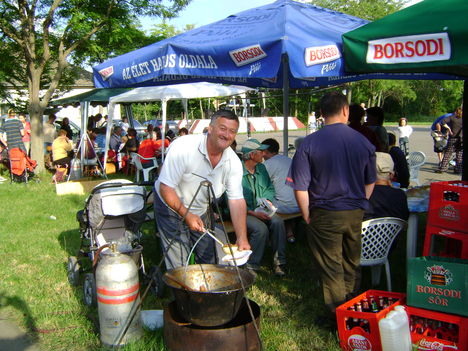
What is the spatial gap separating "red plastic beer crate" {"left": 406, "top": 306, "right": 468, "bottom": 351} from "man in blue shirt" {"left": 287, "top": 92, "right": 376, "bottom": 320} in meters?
0.65

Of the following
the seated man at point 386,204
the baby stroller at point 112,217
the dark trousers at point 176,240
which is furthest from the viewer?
the baby stroller at point 112,217

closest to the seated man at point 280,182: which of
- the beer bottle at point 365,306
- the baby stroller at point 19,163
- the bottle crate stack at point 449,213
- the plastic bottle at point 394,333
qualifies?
the bottle crate stack at point 449,213

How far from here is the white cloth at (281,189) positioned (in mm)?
5770

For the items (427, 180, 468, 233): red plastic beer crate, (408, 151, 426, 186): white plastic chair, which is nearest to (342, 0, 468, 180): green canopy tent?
(427, 180, 468, 233): red plastic beer crate

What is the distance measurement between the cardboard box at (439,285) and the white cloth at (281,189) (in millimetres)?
2404

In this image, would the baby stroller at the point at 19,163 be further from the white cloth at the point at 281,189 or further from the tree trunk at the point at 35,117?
the white cloth at the point at 281,189

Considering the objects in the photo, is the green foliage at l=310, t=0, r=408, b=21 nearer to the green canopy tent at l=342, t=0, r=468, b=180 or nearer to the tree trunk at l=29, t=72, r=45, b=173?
the tree trunk at l=29, t=72, r=45, b=173

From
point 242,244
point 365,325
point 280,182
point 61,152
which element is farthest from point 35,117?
point 365,325

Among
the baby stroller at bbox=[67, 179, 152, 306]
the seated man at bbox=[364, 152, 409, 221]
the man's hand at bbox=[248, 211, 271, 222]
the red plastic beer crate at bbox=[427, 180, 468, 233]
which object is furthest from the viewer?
the man's hand at bbox=[248, 211, 271, 222]

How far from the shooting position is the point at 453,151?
44.1 feet

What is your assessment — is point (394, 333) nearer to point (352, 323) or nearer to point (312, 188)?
point (352, 323)

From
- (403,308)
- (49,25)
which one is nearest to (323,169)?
(403,308)

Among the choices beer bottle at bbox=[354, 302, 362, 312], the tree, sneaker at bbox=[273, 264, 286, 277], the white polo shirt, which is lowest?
sneaker at bbox=[273, 264, 286, 277]

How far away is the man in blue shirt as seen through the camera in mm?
3553
